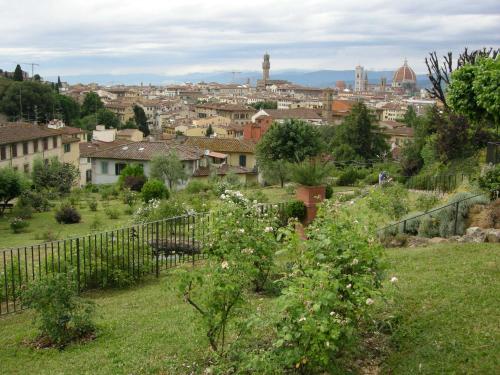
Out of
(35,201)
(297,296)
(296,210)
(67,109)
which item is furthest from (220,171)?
(67,109)

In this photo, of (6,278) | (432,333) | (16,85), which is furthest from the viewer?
(16,85)

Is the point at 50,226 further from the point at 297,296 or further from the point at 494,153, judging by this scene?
the point at 297,296

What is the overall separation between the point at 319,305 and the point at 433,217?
9.38m

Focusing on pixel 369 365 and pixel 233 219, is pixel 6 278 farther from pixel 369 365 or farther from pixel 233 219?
pixel 369 365

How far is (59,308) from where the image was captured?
24.9ft

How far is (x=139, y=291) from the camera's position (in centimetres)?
1070

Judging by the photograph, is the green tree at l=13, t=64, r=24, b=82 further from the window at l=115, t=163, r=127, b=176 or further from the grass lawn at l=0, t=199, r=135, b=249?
the grass lawn at l=0, t=199, r=135, b=249

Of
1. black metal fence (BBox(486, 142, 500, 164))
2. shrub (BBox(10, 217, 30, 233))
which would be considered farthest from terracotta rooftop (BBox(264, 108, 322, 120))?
black metal fence (BBox(486, 142, 500, 164))

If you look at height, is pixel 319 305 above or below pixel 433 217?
above

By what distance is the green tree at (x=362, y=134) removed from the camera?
58.2 metres

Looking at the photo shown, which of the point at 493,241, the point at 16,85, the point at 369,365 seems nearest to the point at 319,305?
the point at 369,365

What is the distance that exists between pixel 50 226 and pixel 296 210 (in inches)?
459

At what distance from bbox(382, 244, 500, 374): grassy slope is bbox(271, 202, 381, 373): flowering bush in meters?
1.00

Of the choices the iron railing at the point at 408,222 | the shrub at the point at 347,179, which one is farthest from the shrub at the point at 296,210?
the shrub at the point at 347,179
